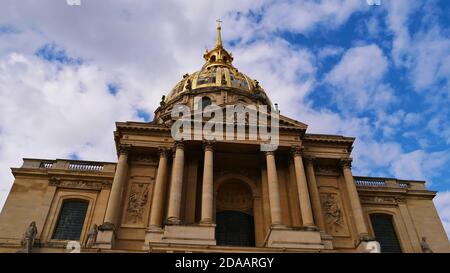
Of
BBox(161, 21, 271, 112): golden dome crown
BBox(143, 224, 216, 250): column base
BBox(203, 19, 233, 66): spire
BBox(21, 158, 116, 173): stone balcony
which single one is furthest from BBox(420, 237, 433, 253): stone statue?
BBox(203, 19, 233, 66): spire

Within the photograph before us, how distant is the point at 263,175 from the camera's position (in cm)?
2823

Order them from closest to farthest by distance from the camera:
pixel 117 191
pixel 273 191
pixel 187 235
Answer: pixel 187 235 < pixel 273 191 < pixel 117 191

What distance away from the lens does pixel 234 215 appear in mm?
28672

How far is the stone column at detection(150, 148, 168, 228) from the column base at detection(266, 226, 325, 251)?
6.82 meters

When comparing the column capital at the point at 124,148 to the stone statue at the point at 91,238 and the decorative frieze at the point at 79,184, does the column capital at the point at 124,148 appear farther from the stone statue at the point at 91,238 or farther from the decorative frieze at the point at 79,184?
the stone statue at the point at 91,238

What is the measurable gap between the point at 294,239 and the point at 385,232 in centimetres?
1110

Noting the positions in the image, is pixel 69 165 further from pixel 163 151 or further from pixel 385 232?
pixel 385 232

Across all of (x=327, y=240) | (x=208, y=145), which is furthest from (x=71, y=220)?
(x=327, y=240)

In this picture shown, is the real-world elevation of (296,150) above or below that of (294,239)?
above

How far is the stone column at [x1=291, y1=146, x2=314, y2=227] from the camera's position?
24438 mm
